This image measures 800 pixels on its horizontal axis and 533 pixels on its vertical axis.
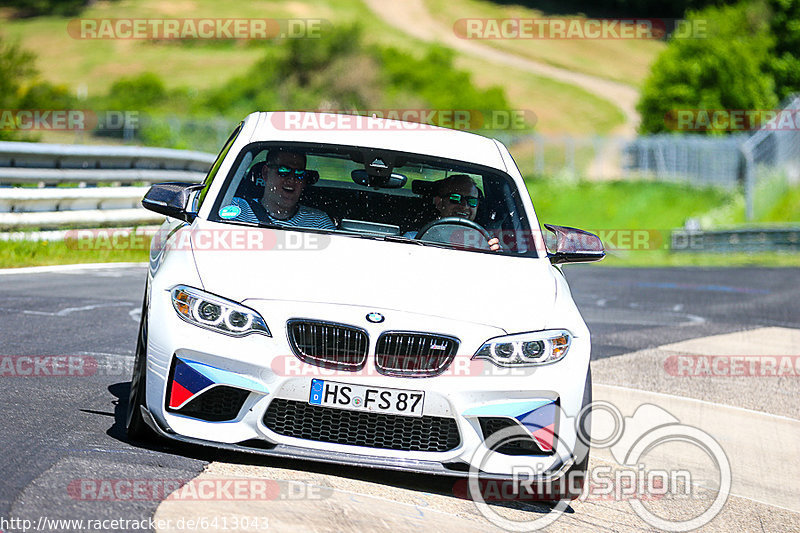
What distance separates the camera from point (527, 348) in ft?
16.8

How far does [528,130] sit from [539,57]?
24532 millimetres

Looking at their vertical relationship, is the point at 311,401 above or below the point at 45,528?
above

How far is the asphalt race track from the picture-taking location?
4621 millimetres

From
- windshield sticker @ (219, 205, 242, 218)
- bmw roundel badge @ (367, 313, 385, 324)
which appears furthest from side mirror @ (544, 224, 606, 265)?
windshield sticker @ (219, 205, 242, 218)

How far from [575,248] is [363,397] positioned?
71.7 inches

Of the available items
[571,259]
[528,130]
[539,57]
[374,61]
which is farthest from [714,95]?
[571,259]

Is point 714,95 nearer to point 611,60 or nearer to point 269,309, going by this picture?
point 611,60

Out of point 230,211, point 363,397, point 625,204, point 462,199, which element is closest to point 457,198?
point 462,199

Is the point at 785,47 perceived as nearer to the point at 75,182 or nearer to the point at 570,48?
the point at 570,48

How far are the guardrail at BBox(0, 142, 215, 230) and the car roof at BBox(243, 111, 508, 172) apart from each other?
23.7ft

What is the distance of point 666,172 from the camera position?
46656mm

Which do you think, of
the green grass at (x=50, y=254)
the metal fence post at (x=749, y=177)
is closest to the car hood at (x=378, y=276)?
the green grass at (x=50, y=254)

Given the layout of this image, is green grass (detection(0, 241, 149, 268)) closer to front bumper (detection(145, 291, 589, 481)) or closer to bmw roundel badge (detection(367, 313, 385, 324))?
front bumper (detection(145, 291, 589, 481))

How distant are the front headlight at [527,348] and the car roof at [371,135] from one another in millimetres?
1641
